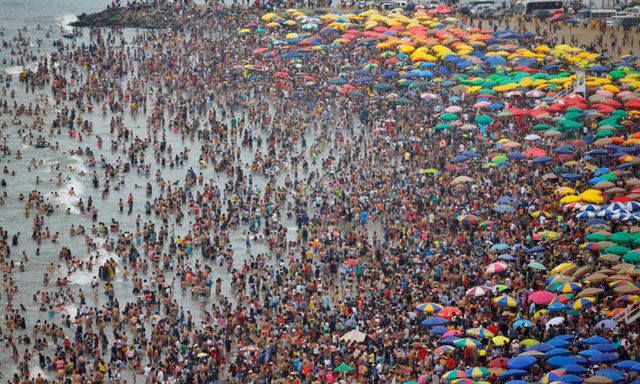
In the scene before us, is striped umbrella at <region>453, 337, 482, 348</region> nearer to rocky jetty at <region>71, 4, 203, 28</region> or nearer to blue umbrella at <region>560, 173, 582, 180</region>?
blue umbrella at <region>560, 173, 582, 180</region>

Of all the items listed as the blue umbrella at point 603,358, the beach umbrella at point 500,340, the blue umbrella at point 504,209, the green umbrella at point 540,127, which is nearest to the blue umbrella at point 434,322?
the beach umbrella at point 500,340

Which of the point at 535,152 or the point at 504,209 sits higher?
the point at 535,152

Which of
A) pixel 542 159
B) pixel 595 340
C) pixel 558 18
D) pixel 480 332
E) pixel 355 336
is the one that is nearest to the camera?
→ pixel 595 340

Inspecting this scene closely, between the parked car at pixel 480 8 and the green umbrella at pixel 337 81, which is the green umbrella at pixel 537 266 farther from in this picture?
the parked car at pixel 480 8

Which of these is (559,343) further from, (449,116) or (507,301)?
(449,116)

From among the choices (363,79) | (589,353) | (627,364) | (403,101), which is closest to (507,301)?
(589,353)

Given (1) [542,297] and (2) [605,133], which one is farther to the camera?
(2) [605,133]

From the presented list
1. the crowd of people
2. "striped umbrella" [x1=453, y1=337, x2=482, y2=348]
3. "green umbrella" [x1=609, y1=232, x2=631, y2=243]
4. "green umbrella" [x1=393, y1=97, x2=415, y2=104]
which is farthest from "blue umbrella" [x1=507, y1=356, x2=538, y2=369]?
"green umbrella" [x1=393, y1=97, x2=415, y2=104]
